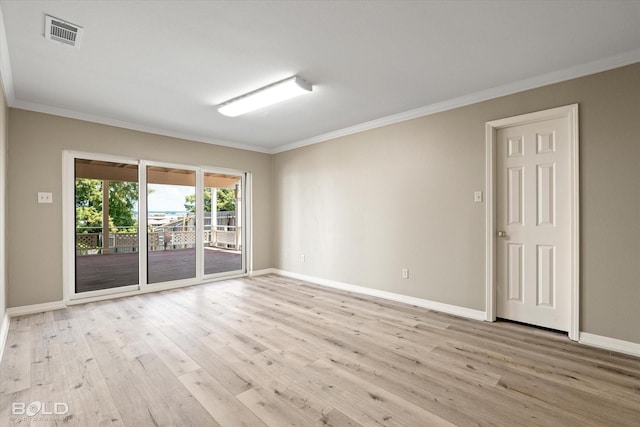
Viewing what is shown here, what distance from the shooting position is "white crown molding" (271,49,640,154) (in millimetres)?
2613

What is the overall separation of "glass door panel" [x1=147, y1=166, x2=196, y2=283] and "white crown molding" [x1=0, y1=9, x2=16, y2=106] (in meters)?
1.70

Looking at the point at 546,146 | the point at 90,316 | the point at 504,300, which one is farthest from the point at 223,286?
the point at 546,146

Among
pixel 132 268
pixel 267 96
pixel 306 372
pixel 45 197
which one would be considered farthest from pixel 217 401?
pixel 132 268

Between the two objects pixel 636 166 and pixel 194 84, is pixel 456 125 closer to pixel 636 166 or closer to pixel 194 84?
pixel 636 166

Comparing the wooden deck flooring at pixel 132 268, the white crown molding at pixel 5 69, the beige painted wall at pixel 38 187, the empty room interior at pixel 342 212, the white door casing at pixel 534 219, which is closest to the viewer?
the empty room interior at pixel 342 212

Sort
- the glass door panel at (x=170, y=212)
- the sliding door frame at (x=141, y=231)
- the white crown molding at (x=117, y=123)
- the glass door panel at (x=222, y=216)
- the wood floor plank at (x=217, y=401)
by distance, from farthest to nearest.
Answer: the glass door panel at (x=222, y=216) < the glass door panel at (x=170, y=212) < the sliding door frame at (x=141, y=231) < the white crown molding at (x=117, y=123) < the wood floor plank at (x=217, y=401)

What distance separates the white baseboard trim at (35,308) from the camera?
3.53 metres

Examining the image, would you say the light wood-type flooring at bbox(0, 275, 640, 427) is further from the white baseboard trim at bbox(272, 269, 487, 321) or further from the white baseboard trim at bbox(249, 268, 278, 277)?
the white baseboard trim at bbox(249, 268, 278, 277)

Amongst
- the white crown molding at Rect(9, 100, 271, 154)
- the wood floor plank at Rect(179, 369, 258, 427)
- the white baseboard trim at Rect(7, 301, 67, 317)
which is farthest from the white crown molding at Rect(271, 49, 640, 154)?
the white baseboard trim at Rect(7, 301, 67, 317)

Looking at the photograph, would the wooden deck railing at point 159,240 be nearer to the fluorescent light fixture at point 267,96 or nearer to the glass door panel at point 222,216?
the glass door panel at point 222,216

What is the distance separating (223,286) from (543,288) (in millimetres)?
4492

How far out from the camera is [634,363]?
239 cm

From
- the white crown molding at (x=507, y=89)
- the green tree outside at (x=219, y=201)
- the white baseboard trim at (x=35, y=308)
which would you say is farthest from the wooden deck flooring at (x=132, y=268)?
the white crown molding at (x=507, y=89)

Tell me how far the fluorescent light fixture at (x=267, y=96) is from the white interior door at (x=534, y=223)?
7.62 ft
